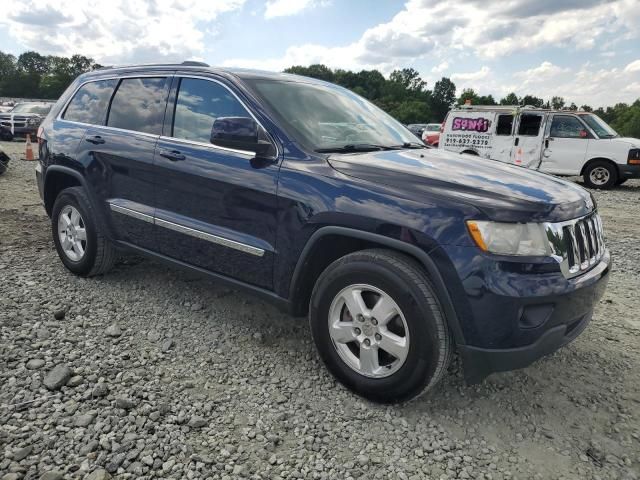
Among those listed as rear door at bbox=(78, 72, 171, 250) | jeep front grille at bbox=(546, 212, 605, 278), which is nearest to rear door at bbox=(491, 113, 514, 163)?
jeep front grille at bbox=(546, 212, 605, 278)

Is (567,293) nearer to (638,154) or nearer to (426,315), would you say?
(426,315)

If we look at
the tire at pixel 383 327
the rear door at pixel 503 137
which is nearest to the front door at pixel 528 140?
the rear door at pixel 503 137

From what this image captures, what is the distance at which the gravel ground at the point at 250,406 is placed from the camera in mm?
2285

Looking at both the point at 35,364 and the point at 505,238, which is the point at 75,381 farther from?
the point at 505,238

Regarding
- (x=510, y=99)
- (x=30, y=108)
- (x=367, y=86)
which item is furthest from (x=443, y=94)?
(x=30, y=108)

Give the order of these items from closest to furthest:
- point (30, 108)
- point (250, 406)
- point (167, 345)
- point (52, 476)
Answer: point (52, 476) → point (250, 406) → point (167, 345) → point (30, 108)

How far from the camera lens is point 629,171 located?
36.4ft

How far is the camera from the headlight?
7.56 ft

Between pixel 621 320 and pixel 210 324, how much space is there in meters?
3.20

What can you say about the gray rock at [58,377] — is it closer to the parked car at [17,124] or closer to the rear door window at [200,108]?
the rear door window at [200,108]

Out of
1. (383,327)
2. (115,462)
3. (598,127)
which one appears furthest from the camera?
(598,127)

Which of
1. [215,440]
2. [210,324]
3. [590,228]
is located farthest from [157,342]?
[590,228]

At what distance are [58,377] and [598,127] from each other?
12436mm

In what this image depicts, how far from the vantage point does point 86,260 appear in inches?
165
